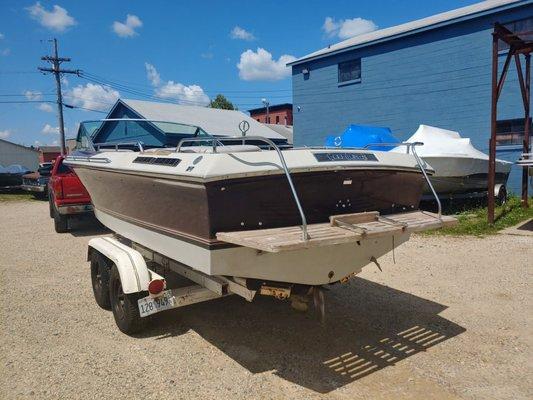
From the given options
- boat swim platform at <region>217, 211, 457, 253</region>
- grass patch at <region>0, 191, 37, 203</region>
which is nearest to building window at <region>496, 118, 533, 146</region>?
boat swim platform at <region>217, 211, 457, 253</region>

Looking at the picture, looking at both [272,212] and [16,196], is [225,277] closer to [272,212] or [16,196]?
[272,212]

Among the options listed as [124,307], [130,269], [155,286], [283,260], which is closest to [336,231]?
[283,260]

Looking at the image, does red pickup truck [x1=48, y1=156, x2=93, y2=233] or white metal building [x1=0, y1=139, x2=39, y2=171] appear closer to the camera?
red pickup truck [x1=48, y1=156, x2=93, y2=233]

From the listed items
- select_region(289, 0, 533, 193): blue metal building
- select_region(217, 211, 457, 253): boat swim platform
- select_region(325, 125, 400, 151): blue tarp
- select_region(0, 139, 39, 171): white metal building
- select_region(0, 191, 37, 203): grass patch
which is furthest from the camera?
select_region(0, 139, 39, 171): white metal building

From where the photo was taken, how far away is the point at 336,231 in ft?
10.2

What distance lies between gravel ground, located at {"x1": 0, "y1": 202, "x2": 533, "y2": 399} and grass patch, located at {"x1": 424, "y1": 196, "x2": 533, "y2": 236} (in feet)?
7.99

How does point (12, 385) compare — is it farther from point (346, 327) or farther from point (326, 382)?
point (346, 327)

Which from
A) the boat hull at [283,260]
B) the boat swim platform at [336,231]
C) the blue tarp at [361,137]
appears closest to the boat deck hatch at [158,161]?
the boat hull at [283,260]

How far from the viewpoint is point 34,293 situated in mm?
5273

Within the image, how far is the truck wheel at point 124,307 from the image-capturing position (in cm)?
386

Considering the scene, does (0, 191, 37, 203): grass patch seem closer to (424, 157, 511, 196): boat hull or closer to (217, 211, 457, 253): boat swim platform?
(424, 157, 511, 196): boat hull

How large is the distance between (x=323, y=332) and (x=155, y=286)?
5.06 ft

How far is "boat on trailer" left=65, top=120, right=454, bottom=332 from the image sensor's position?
298cm

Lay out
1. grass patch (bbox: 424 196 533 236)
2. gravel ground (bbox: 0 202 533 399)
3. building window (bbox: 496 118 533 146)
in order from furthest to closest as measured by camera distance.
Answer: building window (bbox: 496 118 533 146) → grass patch (bbox: 424 196 533 236) → gravel ground (bbox: 0 202 533 399)
